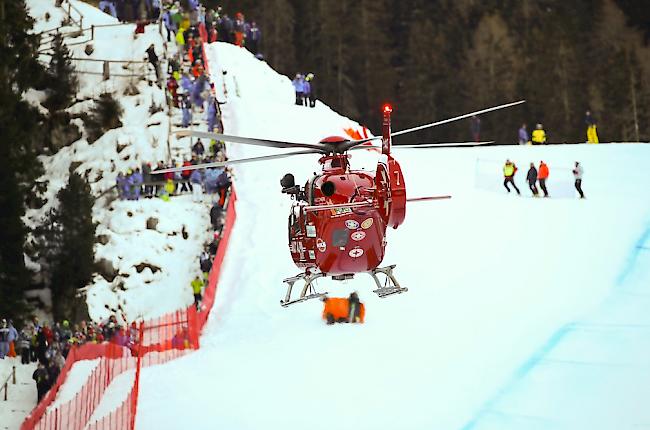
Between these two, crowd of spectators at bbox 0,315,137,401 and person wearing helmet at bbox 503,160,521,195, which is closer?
crowd of spectators at bbox 0,315,137,401

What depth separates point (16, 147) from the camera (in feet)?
112

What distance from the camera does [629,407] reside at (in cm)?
1636

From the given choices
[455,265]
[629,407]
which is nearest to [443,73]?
[455,265]

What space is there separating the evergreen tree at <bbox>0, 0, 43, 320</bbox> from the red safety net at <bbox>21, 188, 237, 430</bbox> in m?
8.86

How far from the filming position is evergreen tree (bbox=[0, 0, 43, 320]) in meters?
31.7

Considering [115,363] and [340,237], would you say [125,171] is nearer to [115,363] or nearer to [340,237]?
[115,363]

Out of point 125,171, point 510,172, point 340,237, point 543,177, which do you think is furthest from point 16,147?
point 340,237

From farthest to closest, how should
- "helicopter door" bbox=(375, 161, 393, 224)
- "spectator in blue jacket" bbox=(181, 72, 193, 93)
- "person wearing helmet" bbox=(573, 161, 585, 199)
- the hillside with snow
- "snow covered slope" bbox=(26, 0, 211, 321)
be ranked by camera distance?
"spectator in blue jacket" bbox=(181, 72, 193, 93)
"person wearing helmet" bbox=(573, 161, 585, 199)
"snow covered slope" bbox=(26, 0, 211, 321)
the hillside with snow
"helicopter door" bbox=(375, 161, 393, 224)

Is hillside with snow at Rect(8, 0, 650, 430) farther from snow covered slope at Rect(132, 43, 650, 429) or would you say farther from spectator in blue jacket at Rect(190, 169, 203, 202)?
spectator in blue jacket at Rect(190, 169, 203, 202)

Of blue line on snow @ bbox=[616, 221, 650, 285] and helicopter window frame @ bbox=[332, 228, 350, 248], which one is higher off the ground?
helicopter window frame @ bbox=[332, 228, 350, 248]

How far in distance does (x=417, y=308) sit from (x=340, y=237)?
20.3ft

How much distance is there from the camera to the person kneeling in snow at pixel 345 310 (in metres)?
21.4

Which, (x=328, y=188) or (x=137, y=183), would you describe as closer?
(x=328, y=188)

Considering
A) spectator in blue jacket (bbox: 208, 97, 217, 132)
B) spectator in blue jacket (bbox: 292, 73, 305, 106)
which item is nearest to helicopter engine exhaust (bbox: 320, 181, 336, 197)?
spectator in blue jacket (bbox: 208, 97, 217, 132)
